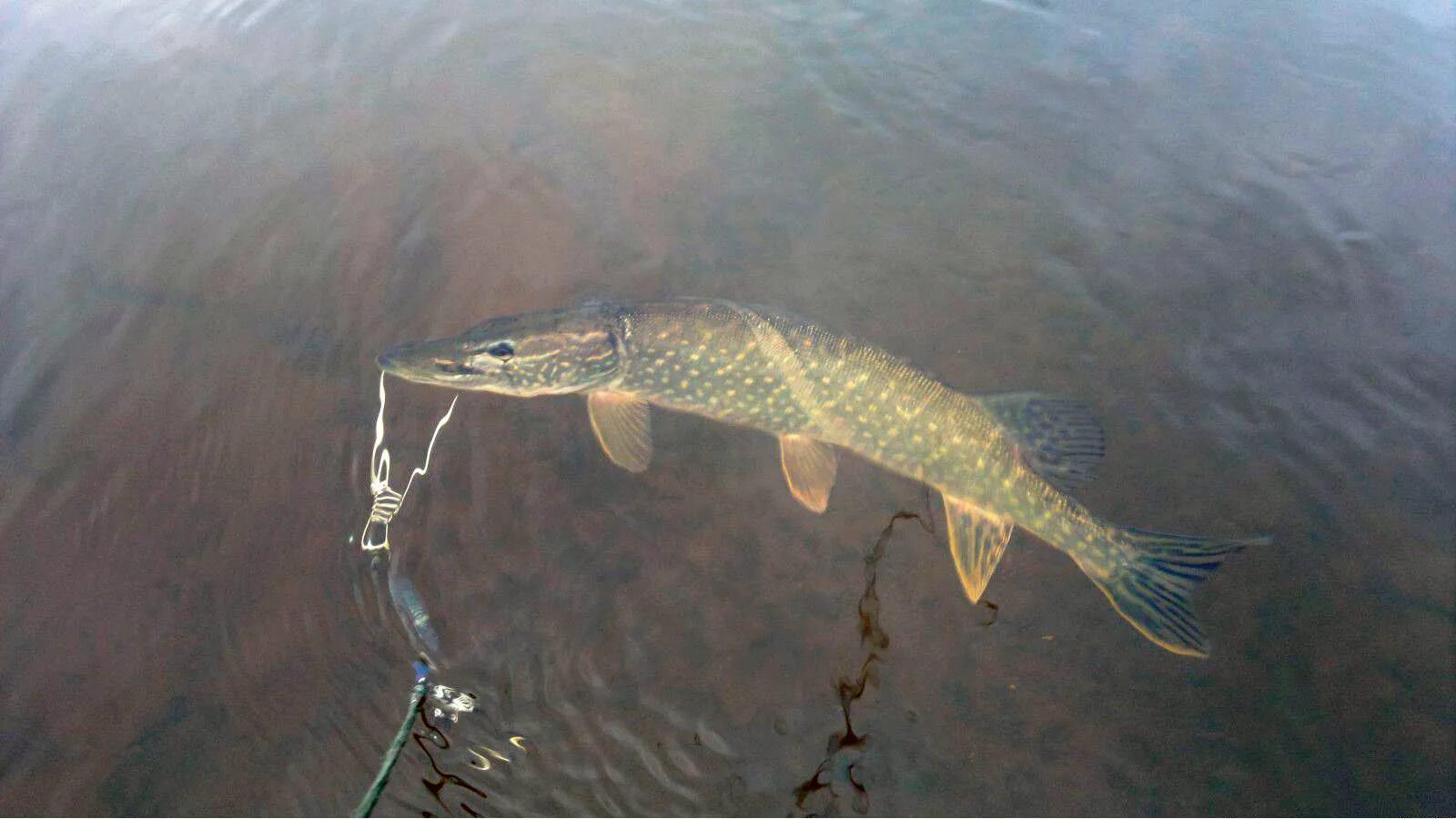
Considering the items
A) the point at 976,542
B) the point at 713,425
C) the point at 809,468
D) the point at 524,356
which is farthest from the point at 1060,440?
the point at 524,356

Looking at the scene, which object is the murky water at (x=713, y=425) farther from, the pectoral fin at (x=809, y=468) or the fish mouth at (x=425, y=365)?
the fish mouth at (x=425, y=365)

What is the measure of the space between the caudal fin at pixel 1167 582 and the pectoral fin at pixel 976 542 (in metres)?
0.40

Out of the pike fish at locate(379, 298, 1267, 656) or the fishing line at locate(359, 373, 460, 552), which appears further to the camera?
the fishing line at locate(359, 373, 460, 552)

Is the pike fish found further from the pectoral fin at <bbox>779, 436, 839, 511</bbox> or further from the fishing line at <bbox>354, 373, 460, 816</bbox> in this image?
the fishing line at <bbox>354, 373, 460, 816</bbox>

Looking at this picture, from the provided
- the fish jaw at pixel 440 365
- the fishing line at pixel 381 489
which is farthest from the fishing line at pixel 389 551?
the fish jaw at pixel 440 365

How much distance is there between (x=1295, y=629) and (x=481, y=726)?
2.88 metres

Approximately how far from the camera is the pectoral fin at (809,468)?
10.00 ft

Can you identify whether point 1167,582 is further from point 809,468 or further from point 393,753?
point 393,753

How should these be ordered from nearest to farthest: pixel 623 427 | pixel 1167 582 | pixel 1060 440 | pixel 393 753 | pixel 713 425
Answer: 1. pixel 393 753
2. pixel 1167 582
3. pixel 1060 440
4. pixel 623 427
5. pixel 713 425

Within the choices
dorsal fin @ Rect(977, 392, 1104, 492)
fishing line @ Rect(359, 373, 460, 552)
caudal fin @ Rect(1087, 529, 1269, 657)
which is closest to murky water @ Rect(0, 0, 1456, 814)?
fishing line @ Rect(359, 373, 460, 552)

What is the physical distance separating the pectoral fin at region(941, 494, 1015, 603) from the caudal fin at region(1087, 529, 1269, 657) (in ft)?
1.31

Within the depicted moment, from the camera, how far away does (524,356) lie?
3.20 metres

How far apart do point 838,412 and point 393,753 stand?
6.38 ft

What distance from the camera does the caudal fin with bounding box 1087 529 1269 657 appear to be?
97.3 inches
